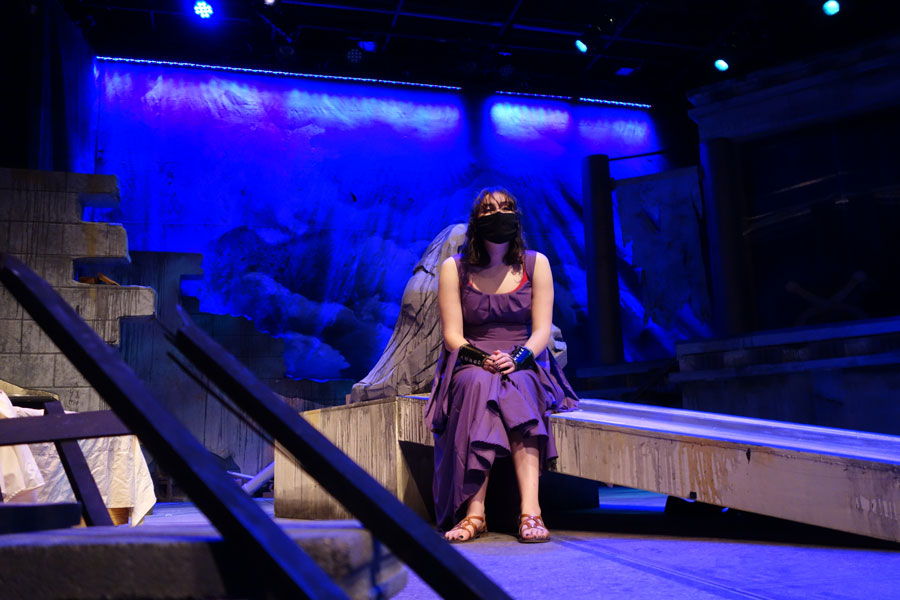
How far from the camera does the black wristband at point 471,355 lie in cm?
269

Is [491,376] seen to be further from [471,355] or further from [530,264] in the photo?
[530,264]

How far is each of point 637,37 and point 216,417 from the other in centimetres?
797

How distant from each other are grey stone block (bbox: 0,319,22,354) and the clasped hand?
436 cm

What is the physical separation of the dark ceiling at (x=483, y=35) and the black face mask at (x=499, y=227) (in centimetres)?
764

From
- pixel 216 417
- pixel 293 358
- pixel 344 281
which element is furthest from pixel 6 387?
pixel 344 281

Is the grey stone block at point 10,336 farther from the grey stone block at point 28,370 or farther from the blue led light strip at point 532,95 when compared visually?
the blue led light strip at point 532,95

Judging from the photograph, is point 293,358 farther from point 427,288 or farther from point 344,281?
point 427,288

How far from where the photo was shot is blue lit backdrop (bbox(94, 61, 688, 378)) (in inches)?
405

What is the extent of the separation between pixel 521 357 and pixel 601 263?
813 cm

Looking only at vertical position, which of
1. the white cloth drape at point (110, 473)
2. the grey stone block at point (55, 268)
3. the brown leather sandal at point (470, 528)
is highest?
the grey stone block at point (55, 268)

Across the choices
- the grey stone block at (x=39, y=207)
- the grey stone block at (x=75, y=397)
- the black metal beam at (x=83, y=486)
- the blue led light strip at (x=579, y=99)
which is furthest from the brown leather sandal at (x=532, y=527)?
the blue led light strip at (x=579, y=99)

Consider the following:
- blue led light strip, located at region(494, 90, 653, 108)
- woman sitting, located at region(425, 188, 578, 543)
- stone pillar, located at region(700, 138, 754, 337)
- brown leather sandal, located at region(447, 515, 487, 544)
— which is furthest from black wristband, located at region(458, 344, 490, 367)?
blue led light strip, located at region(494, 90, 653, 108)

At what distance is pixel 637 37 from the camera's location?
420 inches

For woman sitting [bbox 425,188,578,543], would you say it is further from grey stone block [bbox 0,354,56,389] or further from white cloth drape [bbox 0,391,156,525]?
grey stone block [bbox 0,354,56,389]
